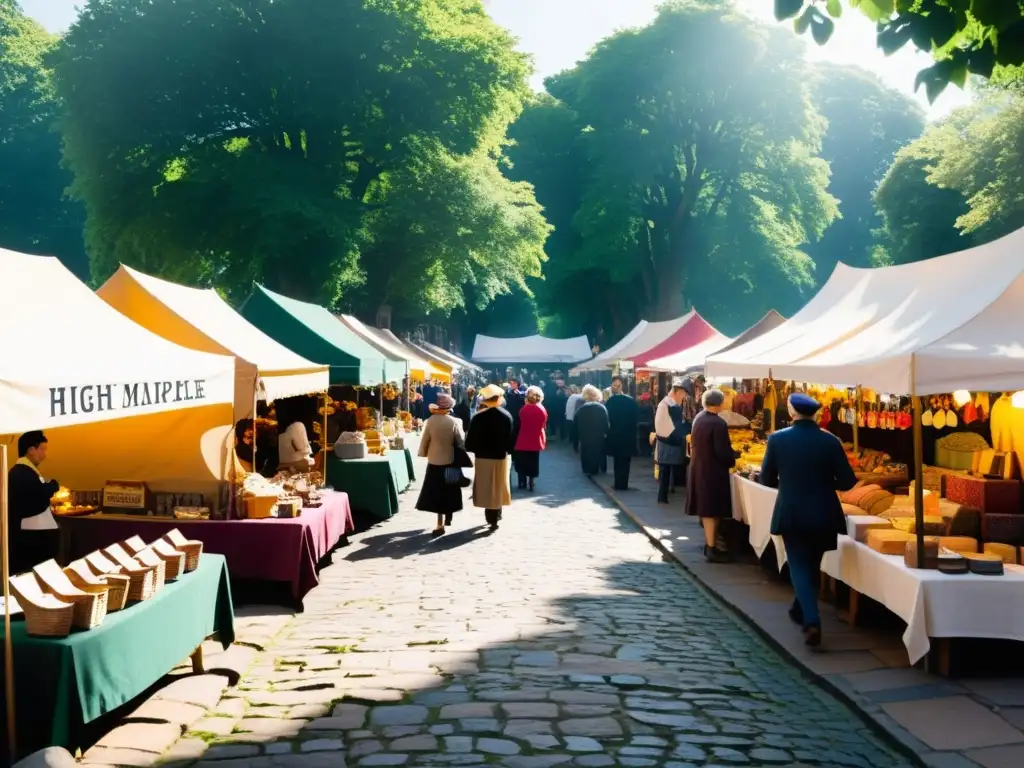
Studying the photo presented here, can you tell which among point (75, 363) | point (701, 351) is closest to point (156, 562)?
point (75, 363)

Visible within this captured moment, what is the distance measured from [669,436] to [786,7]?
1081 centimetres

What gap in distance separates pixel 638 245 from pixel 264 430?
30749mm

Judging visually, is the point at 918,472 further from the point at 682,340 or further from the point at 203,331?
the point at 682,340

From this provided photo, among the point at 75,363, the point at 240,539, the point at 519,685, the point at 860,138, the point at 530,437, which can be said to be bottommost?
the point at 519,685

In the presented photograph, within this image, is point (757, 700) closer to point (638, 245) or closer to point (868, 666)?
point (868, 666)

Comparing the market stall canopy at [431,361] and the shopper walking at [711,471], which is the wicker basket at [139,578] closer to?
the shopper walking at [711,471]

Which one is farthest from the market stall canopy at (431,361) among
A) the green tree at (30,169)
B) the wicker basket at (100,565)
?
the green tree at (30,169)

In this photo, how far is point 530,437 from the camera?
1800 centimetres

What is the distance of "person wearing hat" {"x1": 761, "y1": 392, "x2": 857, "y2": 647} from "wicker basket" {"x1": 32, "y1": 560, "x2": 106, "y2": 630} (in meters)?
4.41

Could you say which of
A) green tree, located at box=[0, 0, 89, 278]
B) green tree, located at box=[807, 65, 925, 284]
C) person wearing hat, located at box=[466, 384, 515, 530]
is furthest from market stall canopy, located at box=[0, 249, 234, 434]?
green tree, located at box=[807, 65, 925, 284]

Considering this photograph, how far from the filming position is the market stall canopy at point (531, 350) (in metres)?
48.8

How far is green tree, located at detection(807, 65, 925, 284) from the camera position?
5303cm

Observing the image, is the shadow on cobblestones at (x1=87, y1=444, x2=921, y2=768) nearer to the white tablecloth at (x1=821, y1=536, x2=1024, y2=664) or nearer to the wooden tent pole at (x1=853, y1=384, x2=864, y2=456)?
the white tablecloth at (x1=821, y1=536, x2=1024, y2=664)

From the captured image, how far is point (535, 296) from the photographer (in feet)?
167
